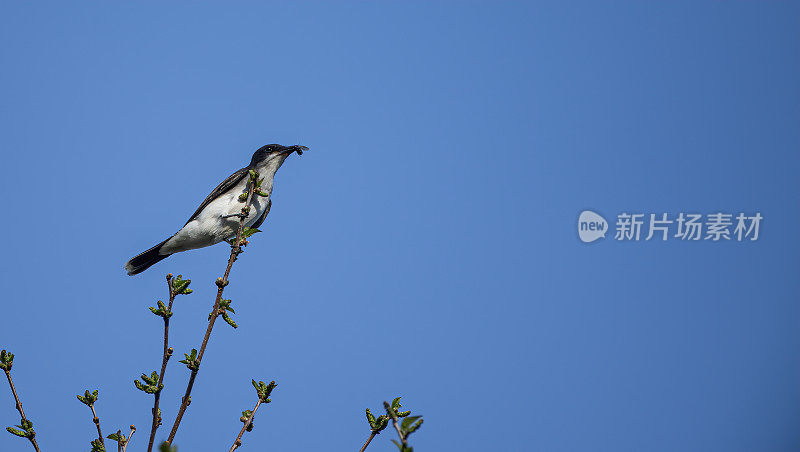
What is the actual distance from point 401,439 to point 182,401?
1606 mm

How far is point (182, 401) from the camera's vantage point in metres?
3.88

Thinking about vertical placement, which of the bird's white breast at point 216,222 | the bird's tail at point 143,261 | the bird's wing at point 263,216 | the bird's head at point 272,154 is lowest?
the bird's tail at point 143,261

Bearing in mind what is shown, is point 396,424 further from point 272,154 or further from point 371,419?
Answer: point 272,154

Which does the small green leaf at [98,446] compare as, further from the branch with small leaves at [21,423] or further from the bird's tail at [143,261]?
the bird's tail at [143,261]

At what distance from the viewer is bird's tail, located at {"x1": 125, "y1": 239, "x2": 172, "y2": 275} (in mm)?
10016

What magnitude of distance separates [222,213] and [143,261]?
1.54 m

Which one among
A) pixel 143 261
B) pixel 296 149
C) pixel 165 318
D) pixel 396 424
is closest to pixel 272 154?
pixel 296 149

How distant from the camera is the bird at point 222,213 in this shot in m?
9.48

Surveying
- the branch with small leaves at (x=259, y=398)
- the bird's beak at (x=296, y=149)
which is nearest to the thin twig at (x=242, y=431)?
the branch with small leaves at (x=259, y=398)

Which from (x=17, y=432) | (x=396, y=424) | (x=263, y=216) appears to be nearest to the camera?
(x=396, y=424)

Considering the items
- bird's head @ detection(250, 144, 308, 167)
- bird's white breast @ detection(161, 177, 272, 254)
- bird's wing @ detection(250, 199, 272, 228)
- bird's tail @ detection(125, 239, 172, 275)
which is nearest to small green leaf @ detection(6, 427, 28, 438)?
bird's white breast @ detection(161, 177, 272, 254)

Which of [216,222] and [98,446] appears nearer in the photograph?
[98,446]

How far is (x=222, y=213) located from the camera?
9484 mm

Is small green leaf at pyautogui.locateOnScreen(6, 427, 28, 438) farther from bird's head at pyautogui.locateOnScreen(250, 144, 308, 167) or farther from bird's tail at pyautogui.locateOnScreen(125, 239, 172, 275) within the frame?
bird's tail at pyautogui.locateOnScreen(125, 239, 172, 275)
